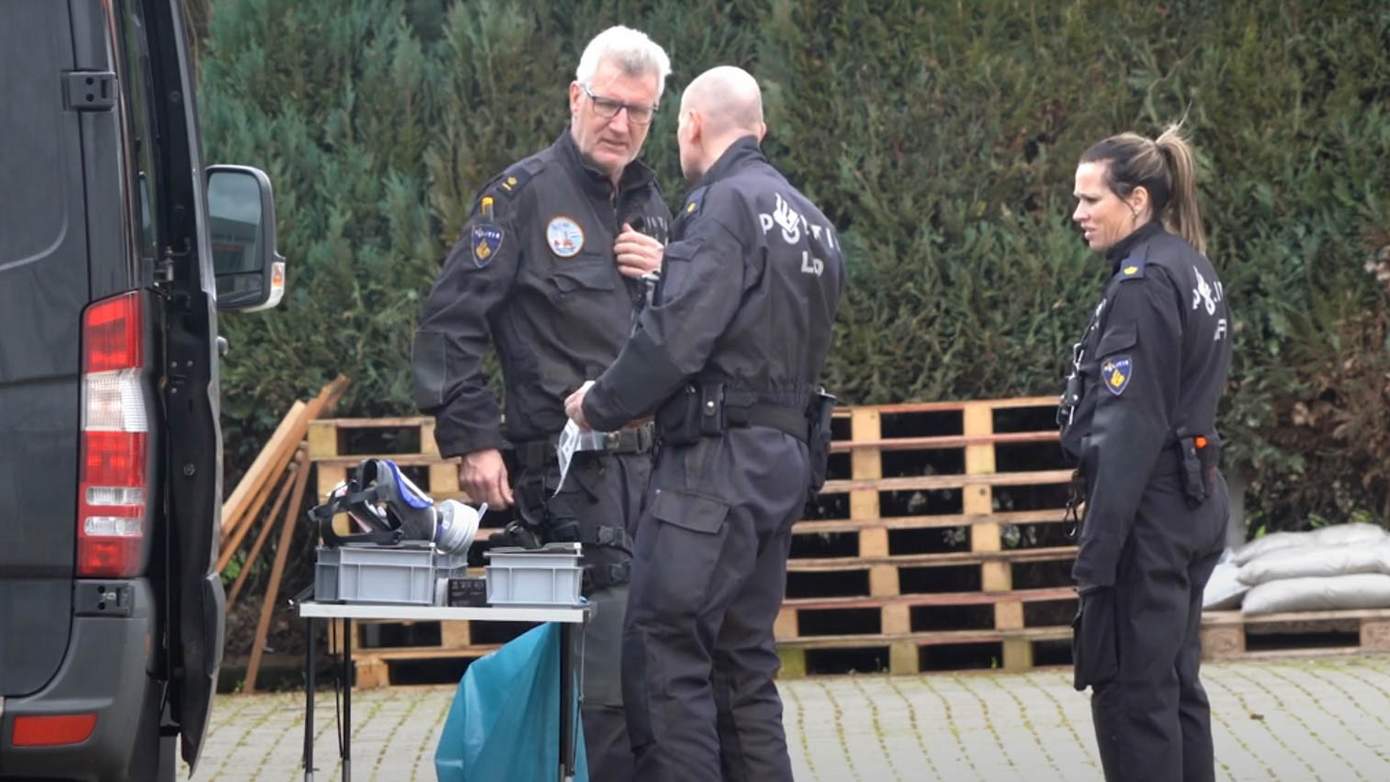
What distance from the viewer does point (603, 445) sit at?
576 cm

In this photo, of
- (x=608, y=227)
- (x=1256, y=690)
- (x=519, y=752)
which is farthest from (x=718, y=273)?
(x=1256, y=690)

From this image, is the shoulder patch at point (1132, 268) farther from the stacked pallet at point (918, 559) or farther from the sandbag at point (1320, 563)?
the sandbag at point (1320, 563)

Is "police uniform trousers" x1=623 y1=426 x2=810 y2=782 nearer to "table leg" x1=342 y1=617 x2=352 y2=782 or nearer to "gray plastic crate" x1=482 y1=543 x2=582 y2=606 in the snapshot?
"gray plastic crate" x1=482 y1=543 x2=582 y2=606

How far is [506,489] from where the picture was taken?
5.91m

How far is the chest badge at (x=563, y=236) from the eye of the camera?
593 cm

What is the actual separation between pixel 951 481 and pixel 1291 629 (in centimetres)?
160

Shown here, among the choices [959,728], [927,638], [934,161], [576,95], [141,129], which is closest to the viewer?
[141,129]

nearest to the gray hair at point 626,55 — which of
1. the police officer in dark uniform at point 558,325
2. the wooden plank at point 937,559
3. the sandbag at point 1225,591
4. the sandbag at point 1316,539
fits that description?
the police officer in dark uniform at point 558,325

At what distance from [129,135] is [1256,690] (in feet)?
18.8

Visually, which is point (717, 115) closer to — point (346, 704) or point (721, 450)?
point (721, 450)

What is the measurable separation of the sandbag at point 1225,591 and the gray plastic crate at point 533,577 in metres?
4.90

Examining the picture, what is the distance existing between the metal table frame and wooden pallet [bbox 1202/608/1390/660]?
472 centimetres

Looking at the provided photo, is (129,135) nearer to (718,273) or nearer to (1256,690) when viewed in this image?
(718,273)

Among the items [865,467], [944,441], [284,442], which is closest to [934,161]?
[944,441]
